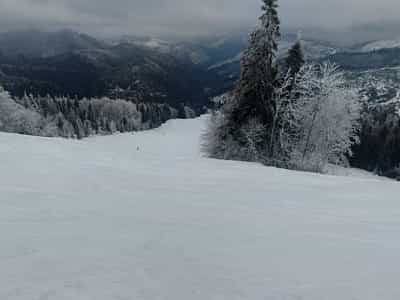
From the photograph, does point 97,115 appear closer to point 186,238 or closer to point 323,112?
point 323,112

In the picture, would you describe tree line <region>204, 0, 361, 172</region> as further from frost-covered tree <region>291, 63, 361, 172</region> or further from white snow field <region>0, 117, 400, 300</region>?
white snow field <region>0, 117, 400, 300</region>


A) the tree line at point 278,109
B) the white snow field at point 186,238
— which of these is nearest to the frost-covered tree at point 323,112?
the tree line at point 278,109

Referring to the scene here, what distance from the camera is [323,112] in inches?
1031

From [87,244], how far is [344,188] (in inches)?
294

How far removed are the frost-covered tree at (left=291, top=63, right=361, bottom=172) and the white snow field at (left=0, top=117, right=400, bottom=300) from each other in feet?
57.7

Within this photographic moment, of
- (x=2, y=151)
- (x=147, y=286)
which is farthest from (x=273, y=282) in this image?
(x=2, y=151)

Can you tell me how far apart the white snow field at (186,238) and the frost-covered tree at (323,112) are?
692 inches

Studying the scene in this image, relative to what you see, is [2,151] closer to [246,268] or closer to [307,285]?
[246,268]

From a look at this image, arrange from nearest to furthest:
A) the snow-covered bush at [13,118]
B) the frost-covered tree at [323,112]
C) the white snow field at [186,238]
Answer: the white snow field at [186,238]
the frost-covered tree at [323,112]
the snow-covered bush at [13,118]

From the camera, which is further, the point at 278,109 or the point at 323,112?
the point at 323,112

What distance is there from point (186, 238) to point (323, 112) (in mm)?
24067

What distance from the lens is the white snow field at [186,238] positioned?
334 cm

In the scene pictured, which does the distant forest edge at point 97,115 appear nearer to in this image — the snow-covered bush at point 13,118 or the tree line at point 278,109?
the snow-covered bush at point 13,118

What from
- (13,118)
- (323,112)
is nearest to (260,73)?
(323,112)
